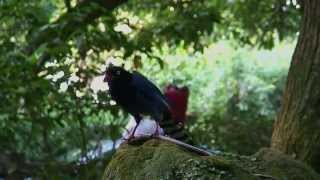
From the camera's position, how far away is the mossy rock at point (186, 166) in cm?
212

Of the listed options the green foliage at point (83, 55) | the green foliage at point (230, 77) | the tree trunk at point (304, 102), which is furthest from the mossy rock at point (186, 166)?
the green foliage at point (230, 77)

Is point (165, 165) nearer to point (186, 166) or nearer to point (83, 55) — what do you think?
point (186, 166)

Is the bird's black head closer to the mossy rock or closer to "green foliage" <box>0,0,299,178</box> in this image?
the mossy rock

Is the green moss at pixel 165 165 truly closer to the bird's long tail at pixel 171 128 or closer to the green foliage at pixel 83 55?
the bird's long tail at pixel 171 128

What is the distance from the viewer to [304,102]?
3.71m

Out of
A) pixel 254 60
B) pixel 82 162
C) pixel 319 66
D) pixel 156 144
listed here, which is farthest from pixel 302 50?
pixel 254 60

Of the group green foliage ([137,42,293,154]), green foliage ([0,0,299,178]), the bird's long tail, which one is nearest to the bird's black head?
the bird's long tail

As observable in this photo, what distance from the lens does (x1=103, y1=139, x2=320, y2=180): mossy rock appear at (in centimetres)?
212

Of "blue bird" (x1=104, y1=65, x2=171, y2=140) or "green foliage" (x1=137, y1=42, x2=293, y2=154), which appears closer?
"blue bird" (x1=104, y1=65, x2=171, y2=140)

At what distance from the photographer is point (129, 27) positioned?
16.9 feet

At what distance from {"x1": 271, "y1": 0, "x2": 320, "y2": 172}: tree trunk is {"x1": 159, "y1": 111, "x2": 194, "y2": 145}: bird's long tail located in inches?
34.4

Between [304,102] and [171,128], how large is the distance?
1021mm

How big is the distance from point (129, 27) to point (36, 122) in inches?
41.8

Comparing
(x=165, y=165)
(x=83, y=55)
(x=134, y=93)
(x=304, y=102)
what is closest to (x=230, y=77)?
(x=83, y=55)
